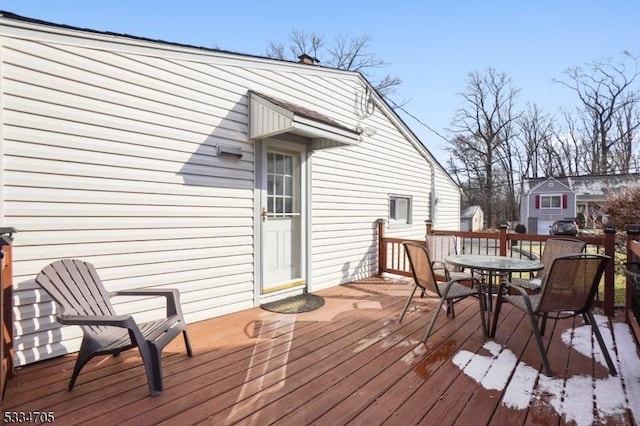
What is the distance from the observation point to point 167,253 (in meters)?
3.44

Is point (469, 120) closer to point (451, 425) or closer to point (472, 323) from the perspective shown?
point (472, 323)

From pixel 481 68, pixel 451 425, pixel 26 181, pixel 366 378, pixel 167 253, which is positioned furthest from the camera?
pixel 481 68

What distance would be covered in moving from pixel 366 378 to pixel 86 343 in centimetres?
190

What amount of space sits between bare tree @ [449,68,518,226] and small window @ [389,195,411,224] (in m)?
21.6

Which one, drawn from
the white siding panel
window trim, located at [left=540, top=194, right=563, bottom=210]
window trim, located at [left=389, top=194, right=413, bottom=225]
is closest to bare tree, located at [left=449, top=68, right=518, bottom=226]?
window trim, located at [left=540, top=194, right=563, bottom=210]

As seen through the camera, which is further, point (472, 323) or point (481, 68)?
point (481, 68)

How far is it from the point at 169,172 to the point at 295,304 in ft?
7.13

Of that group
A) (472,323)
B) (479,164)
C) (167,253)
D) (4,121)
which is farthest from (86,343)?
(479,164)

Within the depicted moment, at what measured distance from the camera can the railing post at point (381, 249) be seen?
6145 millimetres

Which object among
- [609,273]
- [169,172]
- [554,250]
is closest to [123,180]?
[169,172]

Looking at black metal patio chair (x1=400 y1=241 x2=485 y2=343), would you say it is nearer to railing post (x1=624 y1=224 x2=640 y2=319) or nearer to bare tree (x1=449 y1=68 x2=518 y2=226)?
railing post (x1=624 y1=224 x2=640 y2=319)

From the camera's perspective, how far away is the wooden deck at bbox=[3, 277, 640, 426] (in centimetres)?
193

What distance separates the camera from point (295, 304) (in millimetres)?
4289

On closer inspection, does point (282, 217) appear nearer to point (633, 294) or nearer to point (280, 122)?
point (280, 122)
